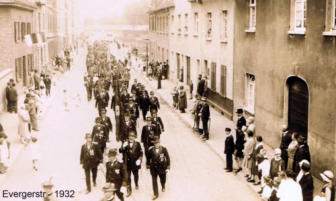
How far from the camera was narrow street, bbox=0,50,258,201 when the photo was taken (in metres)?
12.1

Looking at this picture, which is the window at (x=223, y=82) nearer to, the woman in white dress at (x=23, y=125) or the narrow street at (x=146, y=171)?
the narrow street at (x=146, y=171)

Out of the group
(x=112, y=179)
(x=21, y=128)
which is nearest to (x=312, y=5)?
(x=112, y=179)

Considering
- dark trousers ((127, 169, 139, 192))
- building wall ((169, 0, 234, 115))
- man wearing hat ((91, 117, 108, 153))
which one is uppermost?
building wall ((169, 0, 234, 115))

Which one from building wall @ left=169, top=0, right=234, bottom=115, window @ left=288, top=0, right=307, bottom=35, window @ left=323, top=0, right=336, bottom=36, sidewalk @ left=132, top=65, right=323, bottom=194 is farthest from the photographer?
building wall @ left=169, top=0, right=234, bottom=115

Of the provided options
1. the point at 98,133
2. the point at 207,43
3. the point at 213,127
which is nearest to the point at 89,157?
the point at 98,133

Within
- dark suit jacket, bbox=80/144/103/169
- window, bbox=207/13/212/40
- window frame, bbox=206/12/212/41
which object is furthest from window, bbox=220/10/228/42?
dark suit jacket, bbox=80/144/103/169

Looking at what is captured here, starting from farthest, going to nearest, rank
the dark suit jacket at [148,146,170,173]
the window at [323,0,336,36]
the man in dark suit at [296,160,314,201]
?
the window at [323,0,336,36]
the dark suit jacket at [148,146,170,173]
the man in dark suit at [296,160,314,201]

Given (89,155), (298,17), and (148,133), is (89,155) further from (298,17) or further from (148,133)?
(298,17)

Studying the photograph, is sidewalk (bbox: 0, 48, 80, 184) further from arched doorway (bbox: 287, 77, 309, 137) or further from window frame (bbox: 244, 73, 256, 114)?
window frame (bbox: 244, 73, 256, 114)

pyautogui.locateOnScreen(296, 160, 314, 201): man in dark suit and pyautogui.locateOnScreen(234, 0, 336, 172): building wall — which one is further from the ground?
pyautogui.locateOnScreen(234, 0, 336, 172): building wall

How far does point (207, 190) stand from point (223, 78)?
1206 centimetres

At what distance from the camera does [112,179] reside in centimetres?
1064

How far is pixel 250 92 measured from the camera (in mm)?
19797

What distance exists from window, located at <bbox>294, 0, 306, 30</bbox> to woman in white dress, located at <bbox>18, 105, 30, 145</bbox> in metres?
9.61
